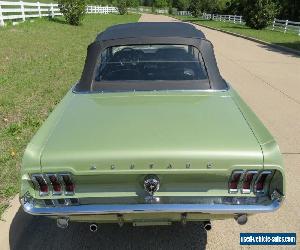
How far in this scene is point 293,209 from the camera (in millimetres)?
4090

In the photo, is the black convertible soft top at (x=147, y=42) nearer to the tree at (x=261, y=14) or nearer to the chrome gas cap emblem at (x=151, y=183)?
the chrome gas cap emblem at (x=151, y=183)

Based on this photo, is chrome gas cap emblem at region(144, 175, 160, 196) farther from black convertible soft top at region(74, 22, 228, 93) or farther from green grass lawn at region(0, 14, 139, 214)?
green grass lawn at region(0, 14, 139, 214)

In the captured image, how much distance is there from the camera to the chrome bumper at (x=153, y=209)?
2633mm

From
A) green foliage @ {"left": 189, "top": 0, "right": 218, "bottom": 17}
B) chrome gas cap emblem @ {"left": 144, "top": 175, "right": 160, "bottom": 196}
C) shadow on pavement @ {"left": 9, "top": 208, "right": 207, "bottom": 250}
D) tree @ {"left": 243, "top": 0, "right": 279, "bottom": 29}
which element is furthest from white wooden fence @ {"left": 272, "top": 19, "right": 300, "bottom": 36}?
green foliage @ {"left": 189, "top": 0, "right": 218, "bottom": 17}

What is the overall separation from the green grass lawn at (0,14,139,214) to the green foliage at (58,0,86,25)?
31.8 feet

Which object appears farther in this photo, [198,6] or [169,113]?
[198,6]

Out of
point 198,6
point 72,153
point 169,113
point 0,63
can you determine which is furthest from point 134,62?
point 198,6

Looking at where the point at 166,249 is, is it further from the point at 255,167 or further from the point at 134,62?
the point at 134,62

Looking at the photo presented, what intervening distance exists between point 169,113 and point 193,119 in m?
0.24

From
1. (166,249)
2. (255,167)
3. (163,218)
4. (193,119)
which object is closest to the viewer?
(255,167)

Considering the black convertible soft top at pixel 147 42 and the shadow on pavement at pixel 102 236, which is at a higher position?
the black convertible soft top at pixel 147 42

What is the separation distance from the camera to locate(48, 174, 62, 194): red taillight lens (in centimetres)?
265

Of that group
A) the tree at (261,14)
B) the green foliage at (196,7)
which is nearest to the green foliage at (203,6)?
the green foliage at (196,7)

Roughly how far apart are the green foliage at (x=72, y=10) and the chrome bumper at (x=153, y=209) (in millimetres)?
26109
